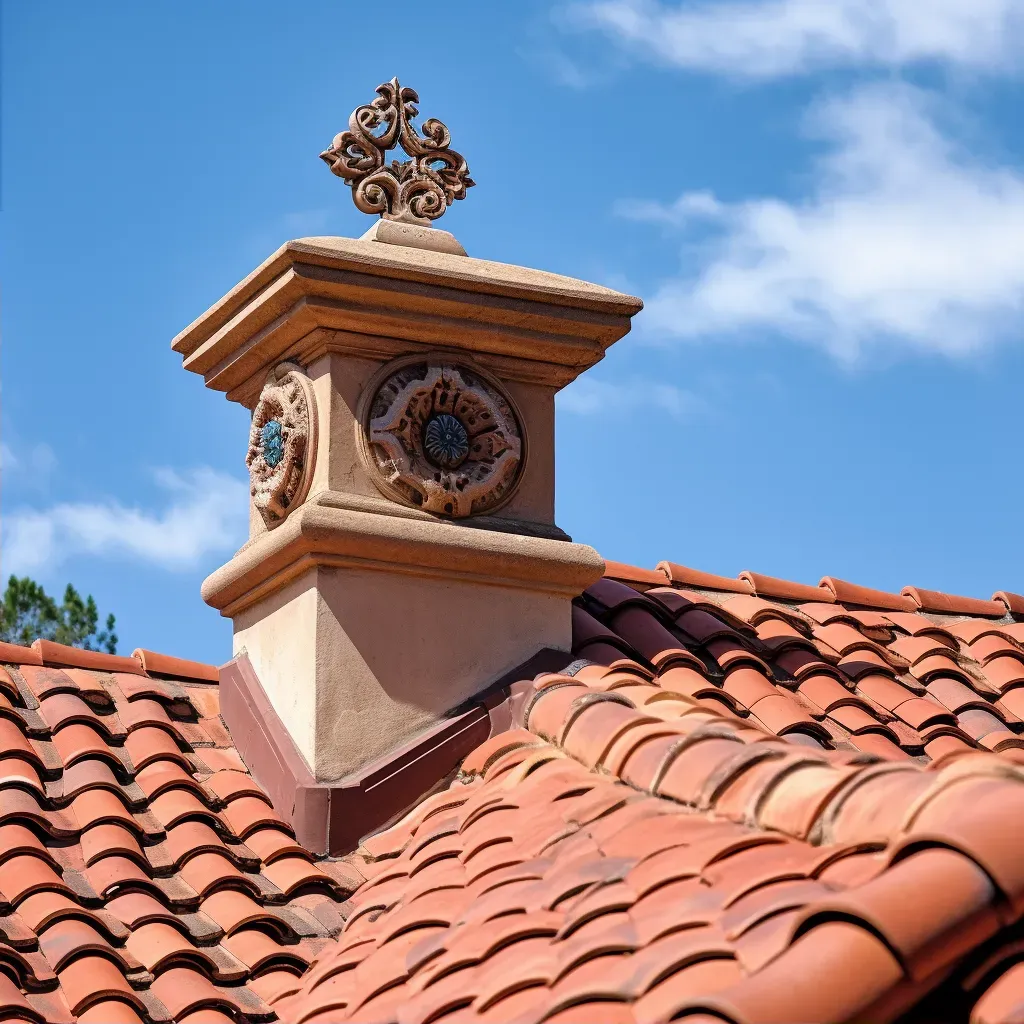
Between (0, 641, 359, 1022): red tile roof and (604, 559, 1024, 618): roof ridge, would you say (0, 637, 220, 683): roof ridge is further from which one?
→ (604, 559, 1024, 618): roof ridge

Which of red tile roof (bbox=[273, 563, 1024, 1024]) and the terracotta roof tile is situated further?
the terracotta roof tile

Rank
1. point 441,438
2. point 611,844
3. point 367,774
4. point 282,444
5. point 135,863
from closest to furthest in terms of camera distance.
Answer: point 611,844
point 135,863
point 367,774
point 441,438
point 282,444

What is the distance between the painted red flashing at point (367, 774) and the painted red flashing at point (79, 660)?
0.89m

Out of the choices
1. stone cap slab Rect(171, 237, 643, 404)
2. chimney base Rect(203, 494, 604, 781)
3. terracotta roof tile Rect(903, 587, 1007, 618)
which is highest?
stone cap slab Rect(171, 237, 643, 404)

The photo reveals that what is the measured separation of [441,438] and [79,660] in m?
1.82

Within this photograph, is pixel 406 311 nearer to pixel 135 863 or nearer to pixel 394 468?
pixel 394 468

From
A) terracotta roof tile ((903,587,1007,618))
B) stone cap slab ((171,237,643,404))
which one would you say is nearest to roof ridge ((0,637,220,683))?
stone cap slab ((171,237,643,404))

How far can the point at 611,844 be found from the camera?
463 centimetres

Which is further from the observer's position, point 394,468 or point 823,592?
point 823,592

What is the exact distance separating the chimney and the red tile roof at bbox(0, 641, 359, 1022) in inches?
14.9

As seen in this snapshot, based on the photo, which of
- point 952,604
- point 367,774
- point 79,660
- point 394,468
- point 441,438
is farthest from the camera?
point 952,604

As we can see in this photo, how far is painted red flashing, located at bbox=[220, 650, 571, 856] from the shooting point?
6129mm

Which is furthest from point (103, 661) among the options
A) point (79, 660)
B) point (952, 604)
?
point (952, 604)

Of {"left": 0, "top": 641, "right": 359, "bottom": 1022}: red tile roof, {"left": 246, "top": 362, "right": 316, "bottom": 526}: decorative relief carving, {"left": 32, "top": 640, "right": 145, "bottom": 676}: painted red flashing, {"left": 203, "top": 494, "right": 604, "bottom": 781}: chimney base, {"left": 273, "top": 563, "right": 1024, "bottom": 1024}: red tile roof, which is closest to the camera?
{"left": 273, "top": 563, "right": 1024, "bottom": 1024}: red tile roof
